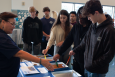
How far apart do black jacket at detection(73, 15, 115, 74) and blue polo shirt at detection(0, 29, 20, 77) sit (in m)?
0.72

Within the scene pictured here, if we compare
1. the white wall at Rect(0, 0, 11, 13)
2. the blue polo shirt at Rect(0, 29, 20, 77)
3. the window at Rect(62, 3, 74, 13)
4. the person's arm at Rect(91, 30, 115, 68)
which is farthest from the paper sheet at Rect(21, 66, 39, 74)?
the window at Rect(62, 3, 74, 13)

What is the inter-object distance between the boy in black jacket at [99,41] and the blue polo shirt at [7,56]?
0.73 metres

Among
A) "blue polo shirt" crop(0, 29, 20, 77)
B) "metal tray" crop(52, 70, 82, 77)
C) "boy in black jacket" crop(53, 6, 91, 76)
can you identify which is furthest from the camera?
"boy in black jacket" crop(53, 6, 91, 76)

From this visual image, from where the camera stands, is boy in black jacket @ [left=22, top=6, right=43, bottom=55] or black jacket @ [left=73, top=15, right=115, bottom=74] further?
boy in black jacket @ [left=22, top=6, right=43, bottom=55]

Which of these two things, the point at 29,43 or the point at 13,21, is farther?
the point at 29,43

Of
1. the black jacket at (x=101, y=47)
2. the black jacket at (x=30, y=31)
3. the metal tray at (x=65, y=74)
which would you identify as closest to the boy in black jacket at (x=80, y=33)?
the metal tray at (x=65, y=74)

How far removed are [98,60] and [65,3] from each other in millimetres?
6348

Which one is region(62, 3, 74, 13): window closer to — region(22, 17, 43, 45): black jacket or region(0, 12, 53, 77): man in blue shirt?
region(22, 17, 43, 45): black jacket

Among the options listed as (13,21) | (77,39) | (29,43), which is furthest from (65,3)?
(13,21)

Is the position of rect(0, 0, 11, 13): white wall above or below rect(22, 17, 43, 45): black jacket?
above

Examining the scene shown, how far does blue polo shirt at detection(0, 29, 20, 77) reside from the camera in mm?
992

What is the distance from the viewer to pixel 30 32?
294 cm

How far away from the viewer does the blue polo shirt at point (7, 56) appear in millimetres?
992

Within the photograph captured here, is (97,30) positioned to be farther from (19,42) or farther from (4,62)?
(19,42)
